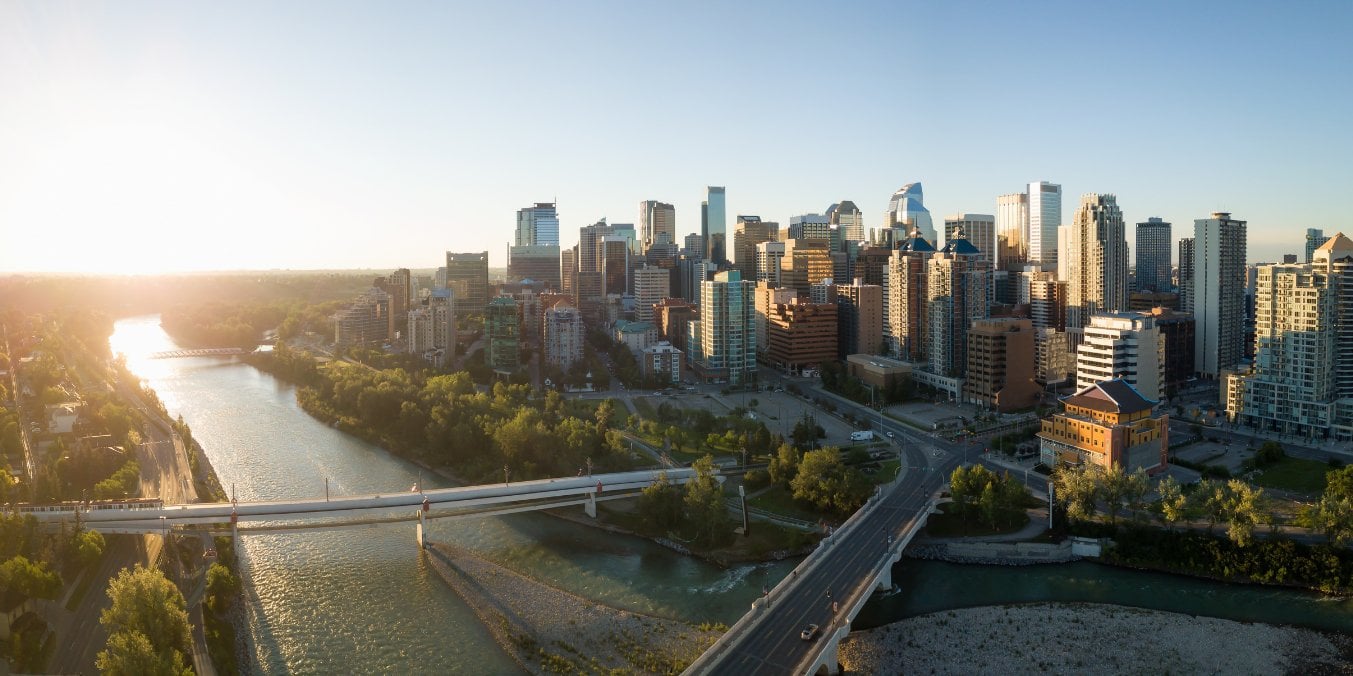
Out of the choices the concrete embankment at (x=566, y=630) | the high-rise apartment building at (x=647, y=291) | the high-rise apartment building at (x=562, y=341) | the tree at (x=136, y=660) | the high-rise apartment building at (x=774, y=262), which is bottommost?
the concrete embankment at (x=566, y=630)

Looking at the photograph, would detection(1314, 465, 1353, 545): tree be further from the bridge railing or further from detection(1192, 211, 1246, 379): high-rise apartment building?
detection(1192, 211, 1246, 379): high-rise apartment building

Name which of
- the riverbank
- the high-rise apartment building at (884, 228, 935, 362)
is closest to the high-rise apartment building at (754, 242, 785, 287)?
the high-rise apartment building at (884, 228, 935, 362)

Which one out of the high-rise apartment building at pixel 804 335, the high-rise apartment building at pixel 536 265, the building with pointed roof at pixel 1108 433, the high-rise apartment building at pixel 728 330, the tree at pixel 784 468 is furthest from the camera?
the high-rise apartment building at pixel 536 265

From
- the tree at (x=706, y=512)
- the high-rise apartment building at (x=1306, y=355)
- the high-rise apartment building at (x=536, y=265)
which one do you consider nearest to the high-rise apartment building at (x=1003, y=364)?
the high-rise apartment building at (x=1306, y=355)

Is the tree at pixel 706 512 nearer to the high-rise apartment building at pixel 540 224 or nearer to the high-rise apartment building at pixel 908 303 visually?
the high-rise apartment building at pixel 908 303

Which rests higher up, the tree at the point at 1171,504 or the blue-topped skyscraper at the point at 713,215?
the blue-topped skyscraper at the point at 713,215

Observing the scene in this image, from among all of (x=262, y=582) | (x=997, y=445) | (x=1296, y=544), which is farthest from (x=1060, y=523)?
(x=262, y=582)

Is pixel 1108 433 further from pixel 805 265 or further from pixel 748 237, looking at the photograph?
pixel 748 237
